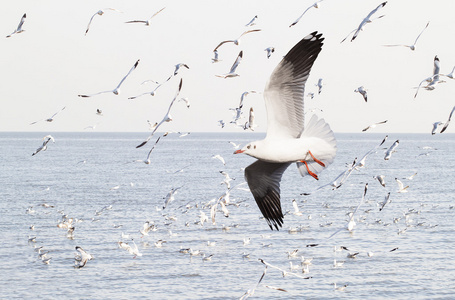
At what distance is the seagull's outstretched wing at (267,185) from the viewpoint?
13.0 meters

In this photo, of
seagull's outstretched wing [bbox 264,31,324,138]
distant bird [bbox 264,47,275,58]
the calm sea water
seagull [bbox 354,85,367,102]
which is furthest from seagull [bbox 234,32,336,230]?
the calm sea water

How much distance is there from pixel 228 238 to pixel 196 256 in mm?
5369

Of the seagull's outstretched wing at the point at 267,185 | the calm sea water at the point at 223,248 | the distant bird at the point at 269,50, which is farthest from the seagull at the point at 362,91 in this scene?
the calm sea water at the point at 223,248

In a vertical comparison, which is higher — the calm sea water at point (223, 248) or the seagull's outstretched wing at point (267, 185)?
the seagull's outstretched wing at point (267, 185)

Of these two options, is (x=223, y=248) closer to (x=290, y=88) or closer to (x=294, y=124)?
(x=294, y=124)

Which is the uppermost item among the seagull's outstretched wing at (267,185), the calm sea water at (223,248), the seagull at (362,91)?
the seagull at (362,91)

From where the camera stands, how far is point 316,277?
3584 centimetres

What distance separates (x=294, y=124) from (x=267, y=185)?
7.72ft

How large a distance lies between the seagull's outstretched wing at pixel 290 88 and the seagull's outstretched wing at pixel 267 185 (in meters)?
1.93

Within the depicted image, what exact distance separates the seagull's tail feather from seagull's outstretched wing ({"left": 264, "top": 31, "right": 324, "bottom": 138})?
0.19m

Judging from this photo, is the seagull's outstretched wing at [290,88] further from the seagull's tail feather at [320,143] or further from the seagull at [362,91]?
the seagull at [362,91]

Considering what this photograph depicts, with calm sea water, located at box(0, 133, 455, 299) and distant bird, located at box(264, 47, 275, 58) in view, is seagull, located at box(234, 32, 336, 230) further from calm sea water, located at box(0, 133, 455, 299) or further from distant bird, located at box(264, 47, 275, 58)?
calm sea water, located at box(0, 133, 455, 299)

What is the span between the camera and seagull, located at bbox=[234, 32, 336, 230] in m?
10.8

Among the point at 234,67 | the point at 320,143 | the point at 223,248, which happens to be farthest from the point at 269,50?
the point at 223,248
